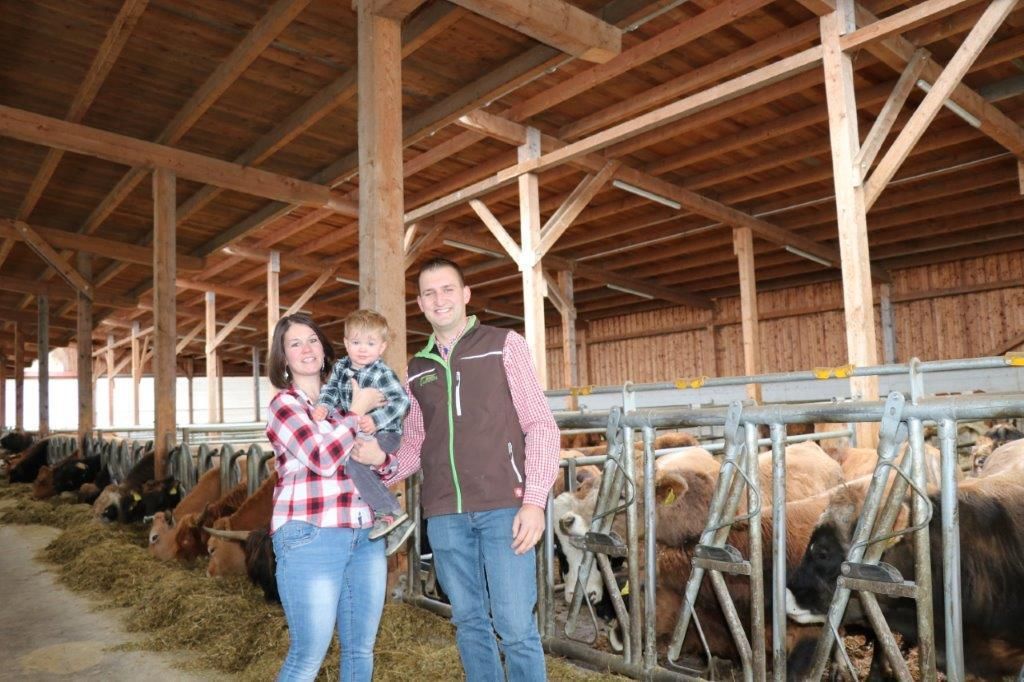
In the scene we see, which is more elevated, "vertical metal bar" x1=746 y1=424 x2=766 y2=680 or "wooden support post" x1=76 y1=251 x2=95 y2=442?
"wooden support post" x1=76 y1=251 x2=95 y2=442

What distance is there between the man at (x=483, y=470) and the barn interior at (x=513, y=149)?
1.85m

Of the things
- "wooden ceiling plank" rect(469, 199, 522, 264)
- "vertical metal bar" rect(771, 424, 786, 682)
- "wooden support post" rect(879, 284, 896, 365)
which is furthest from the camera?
"wooden support post" rect(879, 284, 896, 365)

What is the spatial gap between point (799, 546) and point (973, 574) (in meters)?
0.82

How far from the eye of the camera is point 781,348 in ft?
78.1

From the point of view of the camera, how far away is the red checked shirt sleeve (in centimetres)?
255

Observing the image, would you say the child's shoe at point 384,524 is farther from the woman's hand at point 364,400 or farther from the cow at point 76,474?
the cow at point 76,474

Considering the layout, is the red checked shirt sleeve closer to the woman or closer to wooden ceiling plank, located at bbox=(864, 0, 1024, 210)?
the woman

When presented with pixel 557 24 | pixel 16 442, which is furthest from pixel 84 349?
pixel 557 24

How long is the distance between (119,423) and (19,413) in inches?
638

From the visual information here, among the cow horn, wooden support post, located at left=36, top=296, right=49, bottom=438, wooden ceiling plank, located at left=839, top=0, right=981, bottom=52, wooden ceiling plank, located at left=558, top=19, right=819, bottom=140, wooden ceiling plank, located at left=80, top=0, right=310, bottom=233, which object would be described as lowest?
the cow horn

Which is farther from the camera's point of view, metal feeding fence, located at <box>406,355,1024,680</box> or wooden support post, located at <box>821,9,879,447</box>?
wooden support post, located at <box>821,9,879,447</box>

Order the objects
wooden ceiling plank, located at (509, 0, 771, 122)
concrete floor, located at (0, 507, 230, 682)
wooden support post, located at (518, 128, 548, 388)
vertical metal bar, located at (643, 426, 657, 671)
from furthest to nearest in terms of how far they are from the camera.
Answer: wooden support post, located at (518, 128, 548, 388)
wooden ceiling plank, located at (509, 0, 771, 122)
concrete floor, located at (0, 507, 230, 682)
vertical metal bar, located at (643, 426, 657, 671)

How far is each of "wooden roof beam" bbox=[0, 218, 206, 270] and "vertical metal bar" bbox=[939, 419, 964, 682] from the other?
40.9 feet

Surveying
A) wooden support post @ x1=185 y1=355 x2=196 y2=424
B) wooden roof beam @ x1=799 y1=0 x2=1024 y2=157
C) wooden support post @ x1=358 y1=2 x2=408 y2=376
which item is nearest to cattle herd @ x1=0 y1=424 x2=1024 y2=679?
wooden support post @ x1=358 y1=2 x2=408 y2=376
